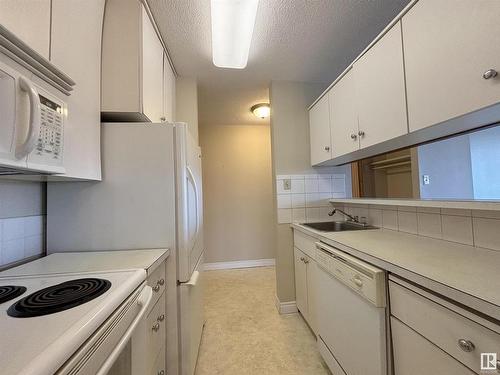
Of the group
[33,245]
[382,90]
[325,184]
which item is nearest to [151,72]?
[33,245]

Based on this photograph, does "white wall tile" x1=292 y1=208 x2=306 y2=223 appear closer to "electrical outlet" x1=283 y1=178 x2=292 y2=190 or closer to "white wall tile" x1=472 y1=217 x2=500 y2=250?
"electrical outlet" x1=283 y1=178 x2=292 y2=190

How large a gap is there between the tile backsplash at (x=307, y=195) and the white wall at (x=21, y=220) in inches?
70.2

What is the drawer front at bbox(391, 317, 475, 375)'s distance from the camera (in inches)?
26.0

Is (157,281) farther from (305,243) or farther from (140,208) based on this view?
(305,243)

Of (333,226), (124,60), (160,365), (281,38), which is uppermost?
(281,38)

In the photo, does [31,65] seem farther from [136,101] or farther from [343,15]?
[343,15]

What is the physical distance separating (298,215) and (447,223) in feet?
3.99

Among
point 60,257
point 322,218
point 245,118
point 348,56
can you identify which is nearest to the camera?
point 60,257

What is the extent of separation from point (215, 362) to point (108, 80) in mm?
1973

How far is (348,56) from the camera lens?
1.98 meters

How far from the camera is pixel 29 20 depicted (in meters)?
0.72

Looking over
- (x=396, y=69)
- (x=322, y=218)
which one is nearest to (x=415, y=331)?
(x=396, y=69)

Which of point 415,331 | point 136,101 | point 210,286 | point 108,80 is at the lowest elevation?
point 210,286

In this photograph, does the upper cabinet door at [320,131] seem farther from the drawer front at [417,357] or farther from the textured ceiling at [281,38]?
the drawer front at [417,357]
